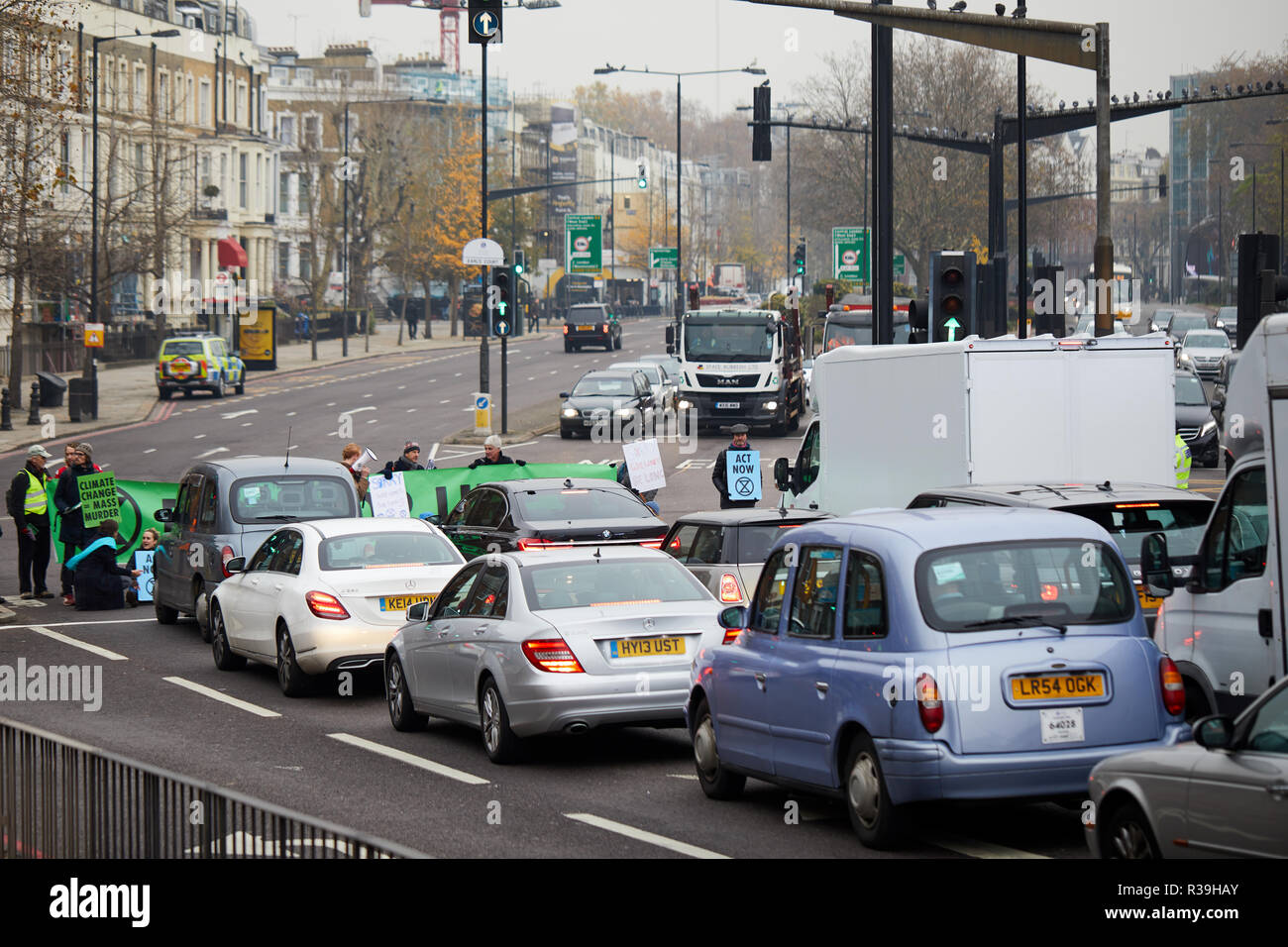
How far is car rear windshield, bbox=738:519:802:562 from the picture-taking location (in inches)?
613

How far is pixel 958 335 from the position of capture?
21.2 meters

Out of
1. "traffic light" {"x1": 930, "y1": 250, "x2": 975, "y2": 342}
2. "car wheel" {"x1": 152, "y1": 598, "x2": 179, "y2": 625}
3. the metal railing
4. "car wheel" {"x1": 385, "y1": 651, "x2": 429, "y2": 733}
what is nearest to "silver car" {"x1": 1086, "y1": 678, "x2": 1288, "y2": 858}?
the metal railing

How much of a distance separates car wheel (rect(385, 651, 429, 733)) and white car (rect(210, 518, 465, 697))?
1.09 m

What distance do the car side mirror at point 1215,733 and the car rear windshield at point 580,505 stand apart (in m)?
11.8

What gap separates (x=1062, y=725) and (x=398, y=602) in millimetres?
7618

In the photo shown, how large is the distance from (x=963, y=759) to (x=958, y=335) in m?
13.1

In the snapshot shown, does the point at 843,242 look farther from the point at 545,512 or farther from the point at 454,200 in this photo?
the point at 545,512

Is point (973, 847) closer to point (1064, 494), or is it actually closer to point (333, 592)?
point (1064, 494)

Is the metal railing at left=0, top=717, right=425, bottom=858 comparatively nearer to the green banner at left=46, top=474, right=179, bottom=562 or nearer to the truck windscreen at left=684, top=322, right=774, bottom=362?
the green banner at left=46, top=474, right=179, bottom=562

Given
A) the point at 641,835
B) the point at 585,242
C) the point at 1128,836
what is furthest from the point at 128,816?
the point at 585,242

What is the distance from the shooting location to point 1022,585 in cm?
907

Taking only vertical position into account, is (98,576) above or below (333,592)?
below

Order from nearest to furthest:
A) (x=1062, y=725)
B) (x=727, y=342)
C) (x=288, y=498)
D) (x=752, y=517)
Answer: (x=1062, y=725) → (x=752, y=517) → (x=288, y=498) → (x=727, y=342)
